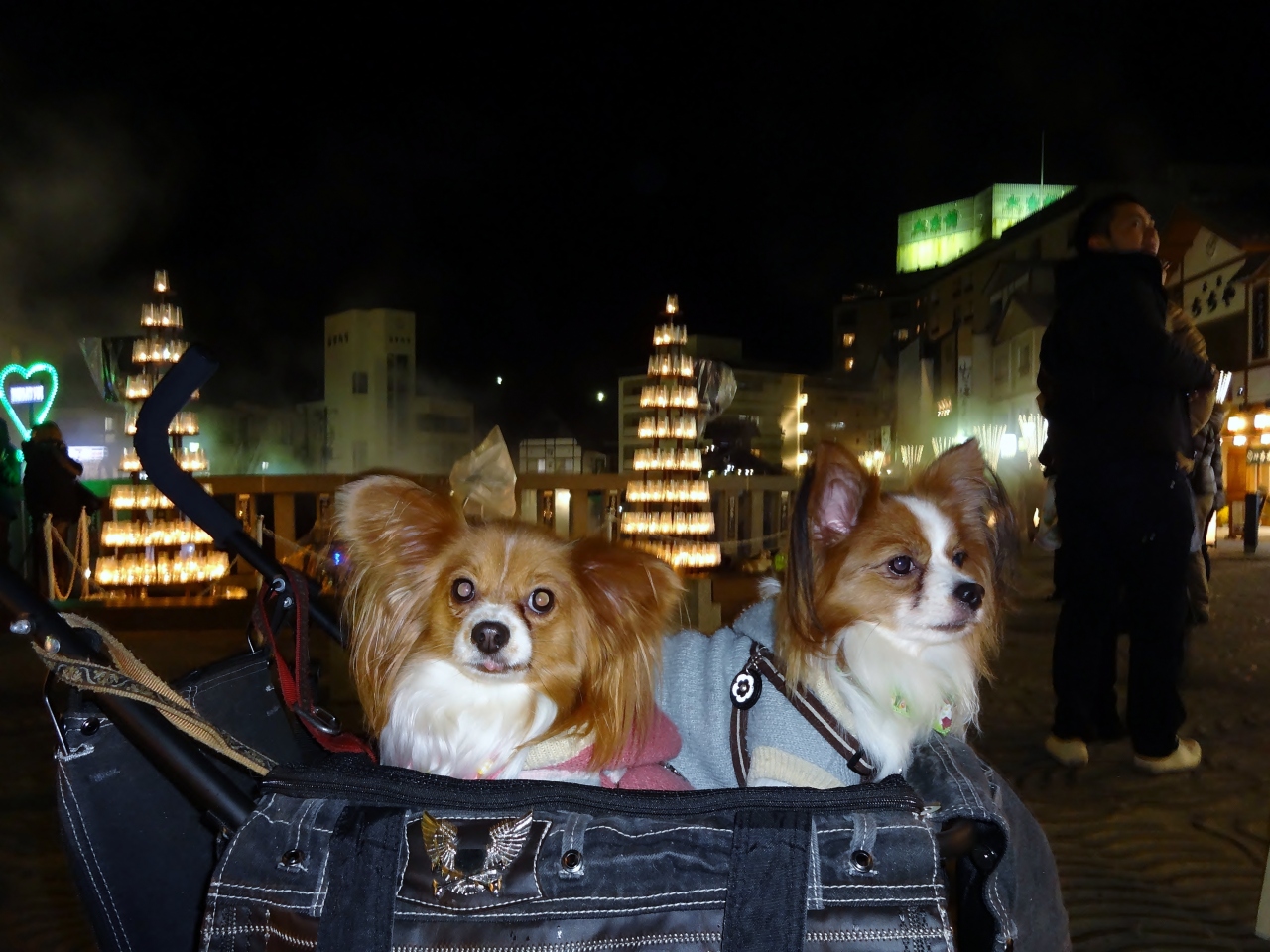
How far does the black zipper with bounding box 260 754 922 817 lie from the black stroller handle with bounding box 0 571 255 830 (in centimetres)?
9

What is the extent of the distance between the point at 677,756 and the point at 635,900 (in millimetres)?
924

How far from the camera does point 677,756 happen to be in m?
1.68

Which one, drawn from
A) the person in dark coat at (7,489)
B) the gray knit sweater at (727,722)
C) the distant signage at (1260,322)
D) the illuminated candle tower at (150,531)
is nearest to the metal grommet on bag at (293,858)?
the gray knit sweater at (727,722)

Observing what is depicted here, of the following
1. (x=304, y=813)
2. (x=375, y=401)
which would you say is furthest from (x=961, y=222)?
(x=304, y=813)

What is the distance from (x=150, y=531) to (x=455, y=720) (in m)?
7.07

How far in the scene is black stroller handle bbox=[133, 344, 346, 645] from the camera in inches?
45.6

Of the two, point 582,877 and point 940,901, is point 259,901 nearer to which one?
point 582,877

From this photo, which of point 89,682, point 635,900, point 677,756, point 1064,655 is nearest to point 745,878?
point 635,900

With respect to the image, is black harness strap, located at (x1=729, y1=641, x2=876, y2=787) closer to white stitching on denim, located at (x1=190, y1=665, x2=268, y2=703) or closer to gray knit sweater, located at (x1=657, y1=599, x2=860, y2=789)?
gray knit sweater, located at (x1=657, y1=599, x2=860, y2=789)

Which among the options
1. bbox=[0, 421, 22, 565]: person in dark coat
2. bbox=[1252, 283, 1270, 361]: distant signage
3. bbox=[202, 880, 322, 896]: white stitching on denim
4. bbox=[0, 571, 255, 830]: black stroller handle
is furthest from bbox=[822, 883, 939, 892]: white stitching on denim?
bbox=[1252, 283, 1270, 361]: distant signage

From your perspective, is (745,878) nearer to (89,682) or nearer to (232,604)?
(89,682)

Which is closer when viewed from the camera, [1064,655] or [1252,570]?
[1064,655]

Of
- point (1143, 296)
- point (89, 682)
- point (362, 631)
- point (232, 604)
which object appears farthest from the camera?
point (232, 604)

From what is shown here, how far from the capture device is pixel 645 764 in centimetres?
149
